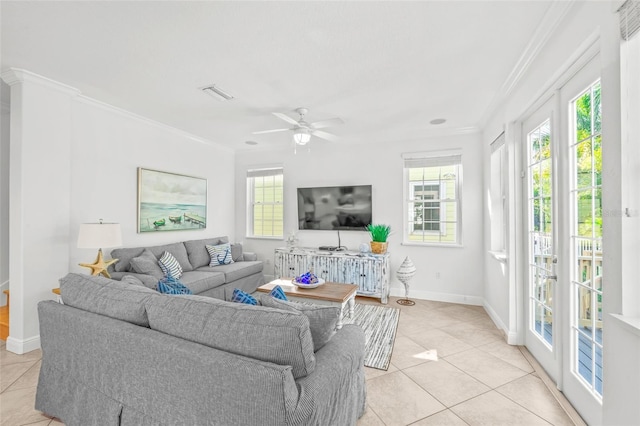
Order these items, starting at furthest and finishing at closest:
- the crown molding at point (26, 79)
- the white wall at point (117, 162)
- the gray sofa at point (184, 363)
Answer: the white wall at point (117, 162) → the crown molding at point (26, 79) → the gray sofa at point (184, 363)

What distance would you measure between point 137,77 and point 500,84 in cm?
368

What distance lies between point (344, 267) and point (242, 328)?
3380 mm

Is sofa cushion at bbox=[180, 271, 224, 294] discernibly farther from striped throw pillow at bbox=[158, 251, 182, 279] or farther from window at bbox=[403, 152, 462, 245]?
window at bbox=[403, 152, 462, 245]

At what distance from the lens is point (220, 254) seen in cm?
470

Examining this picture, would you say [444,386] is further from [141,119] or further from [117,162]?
[141,119]

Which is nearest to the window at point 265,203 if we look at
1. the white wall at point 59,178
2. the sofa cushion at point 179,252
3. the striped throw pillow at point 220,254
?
the striped throw pillow at point 220,254

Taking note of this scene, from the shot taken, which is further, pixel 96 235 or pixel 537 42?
pixel 96 235

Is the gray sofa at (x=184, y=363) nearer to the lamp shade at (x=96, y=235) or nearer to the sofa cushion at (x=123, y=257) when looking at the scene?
the lamp shade at (x=96, y=235)

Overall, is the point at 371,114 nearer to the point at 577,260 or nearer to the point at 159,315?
the point at 577,260

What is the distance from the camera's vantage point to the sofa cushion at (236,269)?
428 centimetres

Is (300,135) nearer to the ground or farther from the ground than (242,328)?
farther from the ground

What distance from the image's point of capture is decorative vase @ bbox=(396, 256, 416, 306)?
14.5 feet

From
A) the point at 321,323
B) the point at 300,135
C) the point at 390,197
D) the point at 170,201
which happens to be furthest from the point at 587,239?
the point at 170,201

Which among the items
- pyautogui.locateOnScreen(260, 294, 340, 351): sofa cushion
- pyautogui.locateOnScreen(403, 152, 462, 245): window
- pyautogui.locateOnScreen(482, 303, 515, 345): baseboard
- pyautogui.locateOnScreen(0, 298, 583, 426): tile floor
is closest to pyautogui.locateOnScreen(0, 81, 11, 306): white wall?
pyautogui.locateOnScreen(0, 298, 583, 426): tile floor
